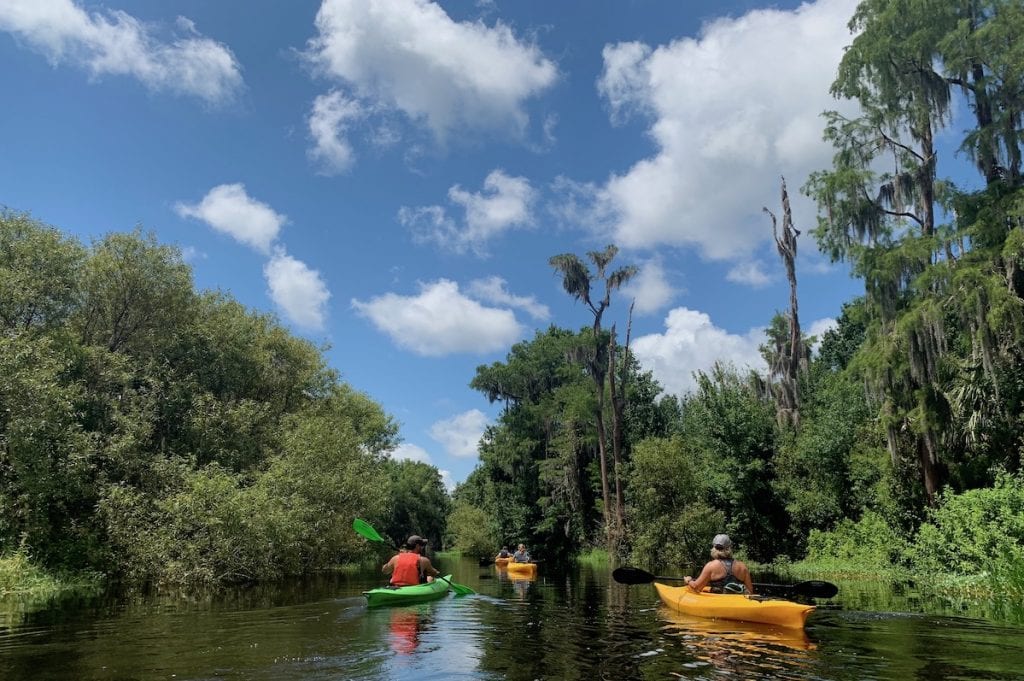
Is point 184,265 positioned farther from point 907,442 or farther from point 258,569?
point 907,442

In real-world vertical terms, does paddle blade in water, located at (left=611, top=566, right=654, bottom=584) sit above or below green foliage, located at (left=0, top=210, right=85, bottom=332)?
below

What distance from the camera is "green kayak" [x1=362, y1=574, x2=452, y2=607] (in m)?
13.3

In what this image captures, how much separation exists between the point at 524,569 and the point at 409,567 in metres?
13.7

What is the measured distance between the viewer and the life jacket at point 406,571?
14.1 metres

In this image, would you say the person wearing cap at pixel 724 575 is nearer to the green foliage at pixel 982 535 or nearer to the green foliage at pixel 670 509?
the green foliage at pixel 982 535

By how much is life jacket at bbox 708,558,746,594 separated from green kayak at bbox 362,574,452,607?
5.90 metres

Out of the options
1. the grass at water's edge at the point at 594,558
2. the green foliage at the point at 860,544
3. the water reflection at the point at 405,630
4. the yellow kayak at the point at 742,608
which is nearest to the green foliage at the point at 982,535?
the green foliage at the point at 860,544

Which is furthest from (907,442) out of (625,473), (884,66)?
(625,473)

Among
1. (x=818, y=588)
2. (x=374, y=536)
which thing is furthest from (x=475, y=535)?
(x=818, y=588)

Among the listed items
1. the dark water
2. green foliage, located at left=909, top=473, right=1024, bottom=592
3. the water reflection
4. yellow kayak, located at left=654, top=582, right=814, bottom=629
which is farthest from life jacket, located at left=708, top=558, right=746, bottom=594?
green foliage, located at left=909, top=473, right=1024, bottom=592

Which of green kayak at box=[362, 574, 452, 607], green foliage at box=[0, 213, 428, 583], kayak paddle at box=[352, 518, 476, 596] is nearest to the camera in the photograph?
green kayak at box=[362, 574, 452, 607]

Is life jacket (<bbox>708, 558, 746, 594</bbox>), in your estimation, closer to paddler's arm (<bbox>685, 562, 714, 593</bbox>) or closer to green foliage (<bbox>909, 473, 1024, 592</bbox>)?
paddler's arm (<bbox>685, 562, 714, 593</bbox>)

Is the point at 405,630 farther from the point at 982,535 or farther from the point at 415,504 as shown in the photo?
the point at 415,504

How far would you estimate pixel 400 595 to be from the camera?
1350cm
